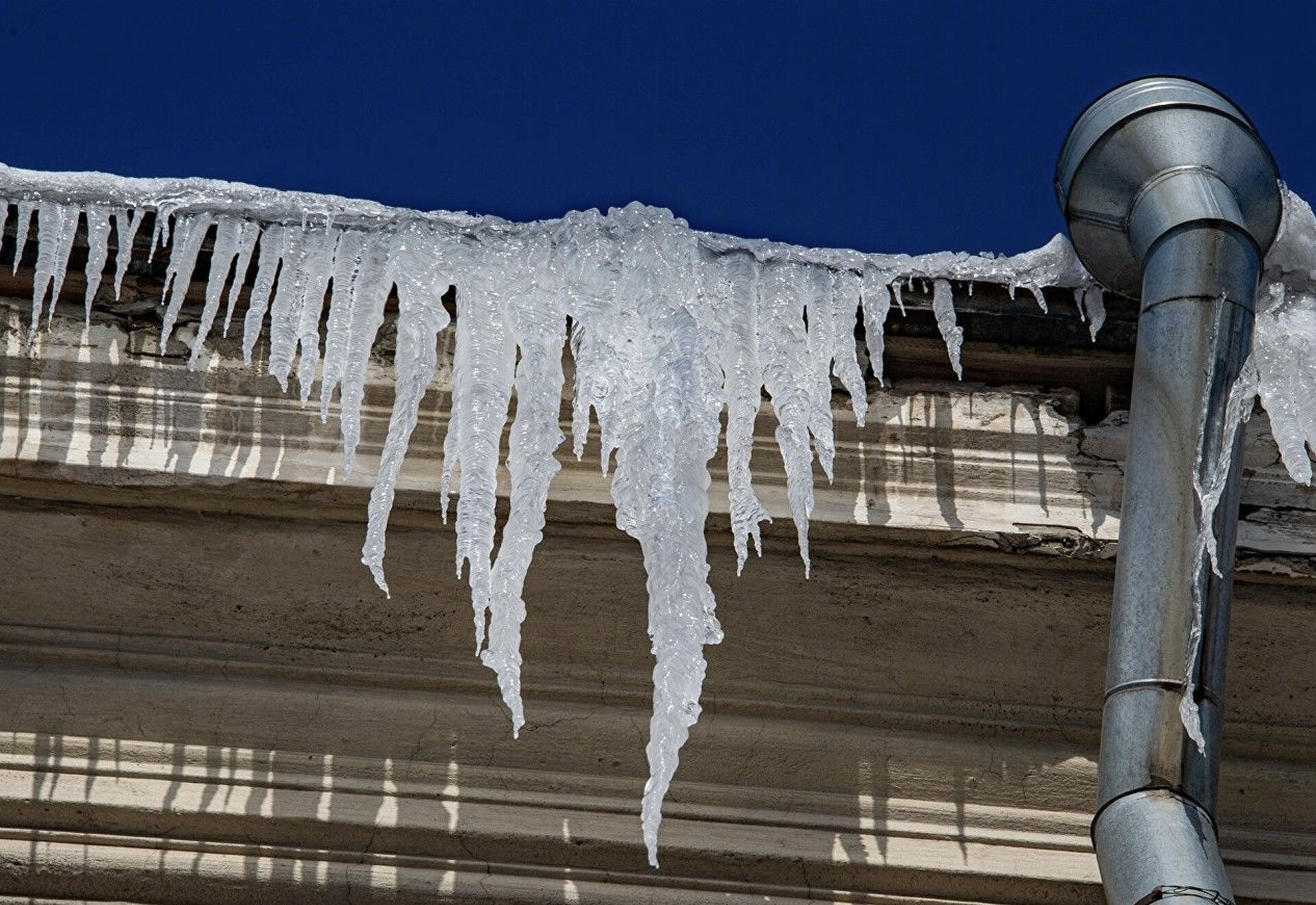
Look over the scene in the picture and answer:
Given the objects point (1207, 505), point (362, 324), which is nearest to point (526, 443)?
point (362, 324)

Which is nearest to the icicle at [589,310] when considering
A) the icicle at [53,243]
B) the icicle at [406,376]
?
→ the icicle at [406,376]

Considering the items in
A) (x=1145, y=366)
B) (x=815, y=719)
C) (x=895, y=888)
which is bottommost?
(x=895, y=888)

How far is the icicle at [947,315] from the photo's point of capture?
306 cm

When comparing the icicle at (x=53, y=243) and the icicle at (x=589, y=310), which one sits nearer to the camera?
the icicle at (x=589, y=310)

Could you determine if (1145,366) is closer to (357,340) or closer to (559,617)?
(559,617)

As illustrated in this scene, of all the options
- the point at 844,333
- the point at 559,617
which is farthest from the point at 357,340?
the point at 844,333

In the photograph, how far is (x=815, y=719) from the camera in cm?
306

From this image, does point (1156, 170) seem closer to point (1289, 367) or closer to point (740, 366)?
point (1289, 367)

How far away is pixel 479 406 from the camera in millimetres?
2869

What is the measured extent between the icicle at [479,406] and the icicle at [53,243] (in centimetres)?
68

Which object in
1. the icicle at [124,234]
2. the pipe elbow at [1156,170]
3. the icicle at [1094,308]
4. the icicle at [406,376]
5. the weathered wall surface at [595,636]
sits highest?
the pipe elbow at [1156,170]

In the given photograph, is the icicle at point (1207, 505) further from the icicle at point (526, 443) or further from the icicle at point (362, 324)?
the icicle at point (362, 324)

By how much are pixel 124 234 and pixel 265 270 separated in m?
0.26

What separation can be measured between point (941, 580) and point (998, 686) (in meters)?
0.21
